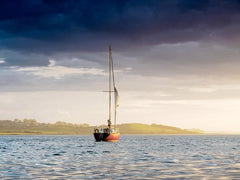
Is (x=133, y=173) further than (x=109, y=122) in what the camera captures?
No

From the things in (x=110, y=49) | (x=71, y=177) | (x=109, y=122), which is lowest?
(x=71, y=177)

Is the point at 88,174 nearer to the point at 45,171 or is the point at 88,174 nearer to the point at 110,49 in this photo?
the point at 45,171

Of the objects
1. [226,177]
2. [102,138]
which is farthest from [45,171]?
[102,138]

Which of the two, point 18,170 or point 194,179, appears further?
point 18,170

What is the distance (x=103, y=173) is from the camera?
3434 centimetres

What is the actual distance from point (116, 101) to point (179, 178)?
98.9m

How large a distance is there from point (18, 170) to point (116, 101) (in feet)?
305

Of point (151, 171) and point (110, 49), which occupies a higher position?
point (110, 49)

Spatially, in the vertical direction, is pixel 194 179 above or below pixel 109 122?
below

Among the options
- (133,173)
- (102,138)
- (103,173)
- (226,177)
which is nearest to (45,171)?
(103,173)

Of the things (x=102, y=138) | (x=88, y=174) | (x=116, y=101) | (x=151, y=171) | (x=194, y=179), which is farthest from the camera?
(x=116, y=101)

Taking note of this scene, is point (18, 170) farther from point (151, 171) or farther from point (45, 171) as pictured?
point (151, 171)

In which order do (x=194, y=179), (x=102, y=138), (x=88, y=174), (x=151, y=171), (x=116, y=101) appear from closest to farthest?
1. (x=194, y=179)
2. (x=88, y=174)
3. (x=151, y=171)
4. (x=102, y=138)
5. (x=116, y=101)

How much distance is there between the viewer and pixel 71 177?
104ft
